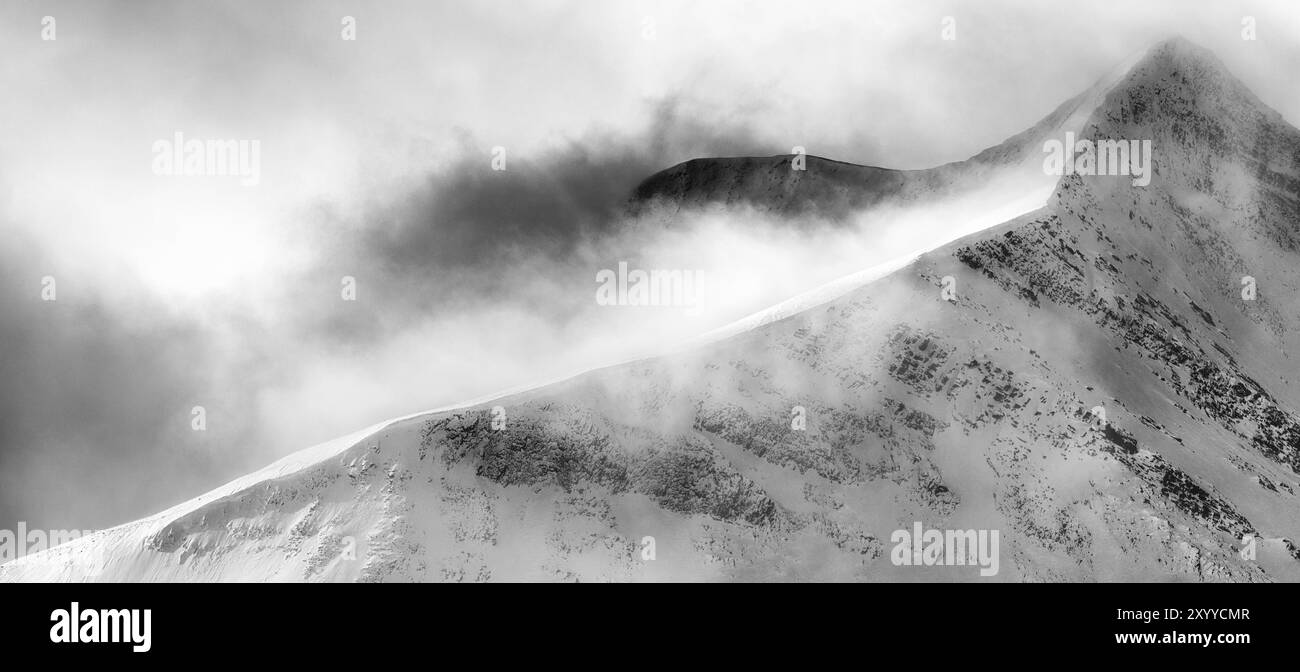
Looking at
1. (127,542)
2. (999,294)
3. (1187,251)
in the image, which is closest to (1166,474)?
(999,294)

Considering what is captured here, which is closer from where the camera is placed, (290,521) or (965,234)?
(290,521)

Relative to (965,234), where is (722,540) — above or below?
below

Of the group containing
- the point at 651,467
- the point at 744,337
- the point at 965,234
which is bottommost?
the point at 651,467

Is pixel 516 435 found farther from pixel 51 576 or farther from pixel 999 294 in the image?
pixel 999 294

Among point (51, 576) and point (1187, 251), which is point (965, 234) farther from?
point (51, 576)
